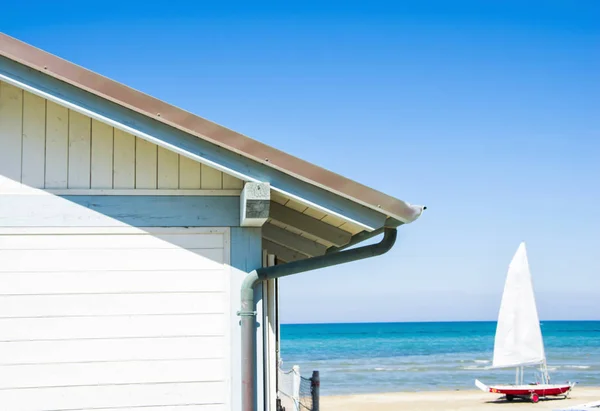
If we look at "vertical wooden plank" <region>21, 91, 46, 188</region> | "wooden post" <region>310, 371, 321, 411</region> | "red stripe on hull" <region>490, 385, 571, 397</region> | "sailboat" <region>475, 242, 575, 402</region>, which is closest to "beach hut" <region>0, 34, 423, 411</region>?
"vertical wooden plank" <region>21, 91, 46, 188</region>

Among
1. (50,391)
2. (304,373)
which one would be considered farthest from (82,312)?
(304,373)

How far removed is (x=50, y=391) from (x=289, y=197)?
193 centimetres

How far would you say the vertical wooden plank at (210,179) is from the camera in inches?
213

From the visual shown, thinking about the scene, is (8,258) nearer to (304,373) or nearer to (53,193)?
(53,193)

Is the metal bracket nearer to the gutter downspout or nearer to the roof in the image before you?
the gutter downspout

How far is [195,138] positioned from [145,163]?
0.54 m

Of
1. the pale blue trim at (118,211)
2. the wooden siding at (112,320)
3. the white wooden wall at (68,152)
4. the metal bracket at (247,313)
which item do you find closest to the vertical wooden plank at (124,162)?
the white wooden wall at (68,152)

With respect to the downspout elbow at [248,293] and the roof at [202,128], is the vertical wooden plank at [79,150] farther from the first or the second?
the downspout elbow at [248,293]

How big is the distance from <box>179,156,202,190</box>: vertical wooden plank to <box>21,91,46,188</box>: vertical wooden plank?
2.91 feet

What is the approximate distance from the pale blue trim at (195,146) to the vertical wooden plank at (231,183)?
1.25 ft

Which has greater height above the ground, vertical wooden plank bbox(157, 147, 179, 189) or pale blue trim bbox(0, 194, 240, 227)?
vertical wooden plank bbox(157, 147, 179, 189)

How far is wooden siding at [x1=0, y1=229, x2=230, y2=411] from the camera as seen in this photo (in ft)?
16.9

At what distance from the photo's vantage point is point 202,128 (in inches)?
194

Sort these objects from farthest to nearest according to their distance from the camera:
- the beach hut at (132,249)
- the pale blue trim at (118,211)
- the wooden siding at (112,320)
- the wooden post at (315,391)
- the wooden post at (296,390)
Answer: the wooden post at (296,390) → the wooden post at (315,391) → the pale blue trim at (118,211) → the wooden siding at (112,320) → the beach hut at (132,249)
